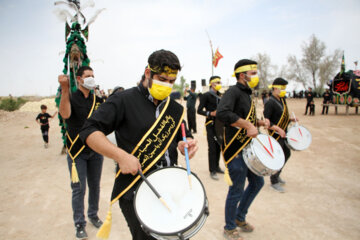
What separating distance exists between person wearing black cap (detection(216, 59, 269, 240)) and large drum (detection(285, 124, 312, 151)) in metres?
1.79

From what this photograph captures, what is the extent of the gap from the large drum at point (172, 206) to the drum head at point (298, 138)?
3.44 meters

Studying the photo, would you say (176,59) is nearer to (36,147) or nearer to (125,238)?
(125,238)

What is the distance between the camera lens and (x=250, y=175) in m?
3.04

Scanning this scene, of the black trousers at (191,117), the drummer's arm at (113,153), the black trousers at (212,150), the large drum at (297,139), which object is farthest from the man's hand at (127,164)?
the black trousers at (191,117)

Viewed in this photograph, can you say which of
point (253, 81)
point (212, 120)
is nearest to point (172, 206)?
point (253, 81)

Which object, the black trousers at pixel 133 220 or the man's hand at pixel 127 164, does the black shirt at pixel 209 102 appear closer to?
the black trousers at pixel 133 220

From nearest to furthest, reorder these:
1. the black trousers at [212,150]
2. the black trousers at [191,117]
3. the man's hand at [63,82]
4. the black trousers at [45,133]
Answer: the man's hand at [63,82]
the black trousers at [212,150]
the black trousers at [45,133]
the black trousers at [191,117]

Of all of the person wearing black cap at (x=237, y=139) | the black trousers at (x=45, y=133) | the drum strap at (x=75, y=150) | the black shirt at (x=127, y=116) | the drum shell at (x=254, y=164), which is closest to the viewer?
the black shirt at (x=127, y=116)

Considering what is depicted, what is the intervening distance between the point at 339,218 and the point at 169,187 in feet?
10.9

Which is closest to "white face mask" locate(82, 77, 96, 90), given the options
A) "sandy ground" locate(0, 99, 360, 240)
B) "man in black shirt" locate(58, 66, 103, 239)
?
"man in black shirt" locate(58, 66, 103, 239)

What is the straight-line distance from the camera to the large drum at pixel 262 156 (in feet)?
8.90

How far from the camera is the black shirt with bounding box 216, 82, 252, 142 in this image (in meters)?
→ 2.79

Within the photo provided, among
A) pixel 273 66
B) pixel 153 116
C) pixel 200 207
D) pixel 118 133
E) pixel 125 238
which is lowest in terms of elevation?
pixel 125 238

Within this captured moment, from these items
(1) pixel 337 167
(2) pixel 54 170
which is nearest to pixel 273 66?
(1) pixel 337 167
